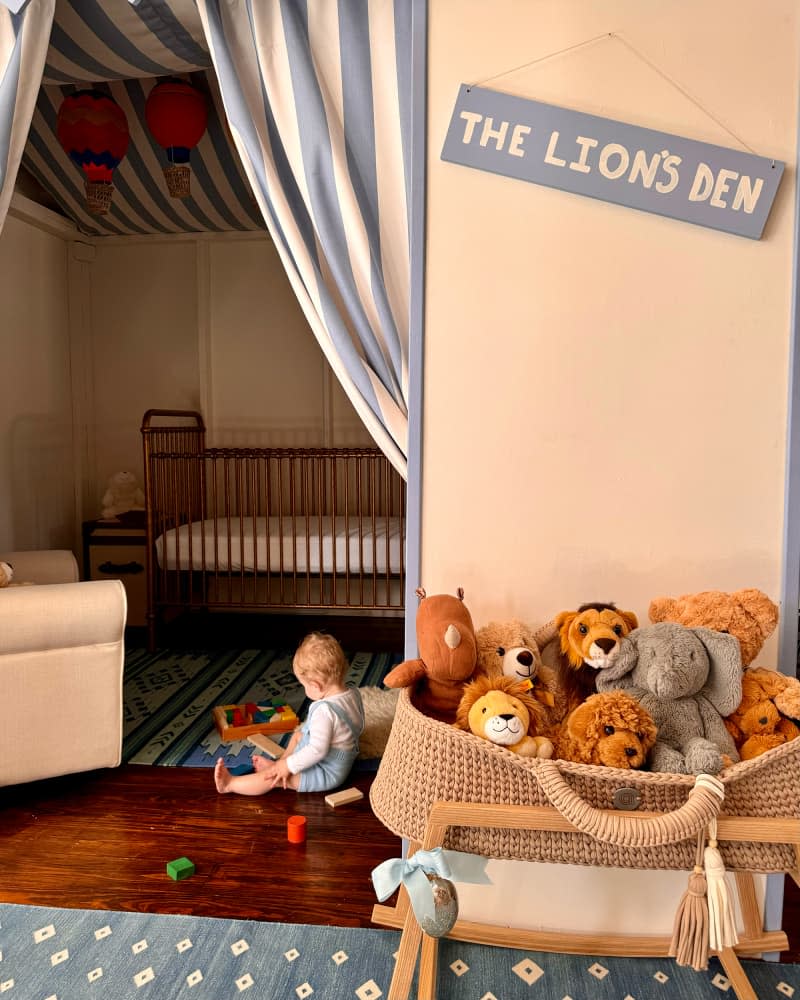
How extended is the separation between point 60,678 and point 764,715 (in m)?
1.76

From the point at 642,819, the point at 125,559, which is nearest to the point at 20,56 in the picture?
the point at 642,819

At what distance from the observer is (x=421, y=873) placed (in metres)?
1.29

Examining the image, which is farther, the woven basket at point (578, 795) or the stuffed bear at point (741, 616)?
the stuffed bear at point (741, 616)

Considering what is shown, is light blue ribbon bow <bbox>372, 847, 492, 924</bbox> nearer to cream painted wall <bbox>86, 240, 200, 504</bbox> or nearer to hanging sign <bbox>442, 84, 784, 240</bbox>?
hanging sign <bbox>442, 84, 784, 240</bbox>

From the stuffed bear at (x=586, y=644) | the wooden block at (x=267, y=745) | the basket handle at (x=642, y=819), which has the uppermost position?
the stuffed bear at (x=586, y=644)

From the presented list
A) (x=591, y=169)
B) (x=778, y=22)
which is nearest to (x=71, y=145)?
(x=591, y=169)

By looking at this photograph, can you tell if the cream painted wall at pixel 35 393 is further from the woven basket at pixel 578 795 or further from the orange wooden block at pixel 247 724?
the woven basket at pixel 578 795

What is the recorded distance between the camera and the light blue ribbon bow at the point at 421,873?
1.28m

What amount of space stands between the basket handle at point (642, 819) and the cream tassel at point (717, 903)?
0.05m

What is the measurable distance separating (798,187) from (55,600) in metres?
2.00

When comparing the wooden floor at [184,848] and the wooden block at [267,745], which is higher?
the wooden block at [267,745]

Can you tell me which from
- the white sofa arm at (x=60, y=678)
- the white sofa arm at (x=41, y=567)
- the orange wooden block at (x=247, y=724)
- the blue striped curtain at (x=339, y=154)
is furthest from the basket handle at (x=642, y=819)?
the white sofa arm at (x=41, y=567)

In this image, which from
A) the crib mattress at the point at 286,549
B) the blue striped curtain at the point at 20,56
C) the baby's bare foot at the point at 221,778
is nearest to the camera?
the blue striped curtain at the point at 20,56

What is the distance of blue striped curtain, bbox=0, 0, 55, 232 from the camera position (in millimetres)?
1994
